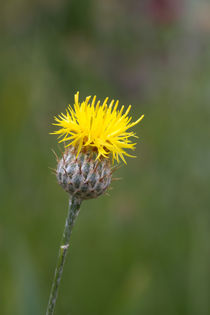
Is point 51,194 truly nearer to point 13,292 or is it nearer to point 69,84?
point 13,292

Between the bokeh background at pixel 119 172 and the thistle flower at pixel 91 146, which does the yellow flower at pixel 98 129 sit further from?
the bokeh background at pixel 119 172

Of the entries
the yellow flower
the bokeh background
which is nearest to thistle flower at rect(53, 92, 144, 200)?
the yellow flower

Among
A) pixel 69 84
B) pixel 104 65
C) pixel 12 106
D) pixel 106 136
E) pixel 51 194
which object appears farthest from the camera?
pixel 104 65

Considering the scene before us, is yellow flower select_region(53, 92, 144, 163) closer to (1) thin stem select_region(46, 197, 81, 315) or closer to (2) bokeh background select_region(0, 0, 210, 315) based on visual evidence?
(1) thin stem select_region(46, 197, 81, 315)

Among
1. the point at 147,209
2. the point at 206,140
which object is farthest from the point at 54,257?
the point at 206,140

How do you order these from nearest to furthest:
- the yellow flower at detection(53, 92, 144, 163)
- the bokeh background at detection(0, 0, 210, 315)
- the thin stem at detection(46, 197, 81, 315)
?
1. the thin stem at detection(46, 197, 81, 315)
2. the yellow flower at detection(53, 92, 144, 163)
3. the bokeh background at detection(0, 0, 210, 315)

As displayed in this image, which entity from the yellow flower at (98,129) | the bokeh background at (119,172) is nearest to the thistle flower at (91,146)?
the yellow flower at (98,129)
